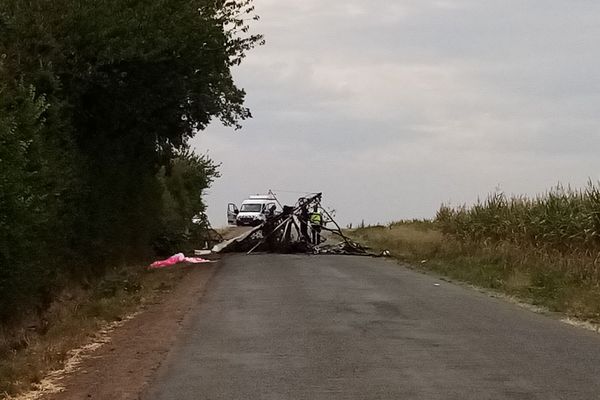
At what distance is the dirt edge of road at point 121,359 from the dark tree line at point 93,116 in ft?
8.32

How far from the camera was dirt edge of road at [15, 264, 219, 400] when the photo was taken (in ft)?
32.7

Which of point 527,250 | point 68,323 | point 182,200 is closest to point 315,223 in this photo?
point 182,200

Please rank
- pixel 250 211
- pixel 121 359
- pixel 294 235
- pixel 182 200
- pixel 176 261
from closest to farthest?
pixel 121 359
pixel 176 261
pixel 294 235
pixel 182 200
pixel 250 211

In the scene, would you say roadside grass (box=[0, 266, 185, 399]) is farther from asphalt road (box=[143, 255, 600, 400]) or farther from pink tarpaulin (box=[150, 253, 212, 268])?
pink tarpaulin (box=[150, 253, 212, 268])

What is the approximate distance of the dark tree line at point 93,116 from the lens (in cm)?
1693

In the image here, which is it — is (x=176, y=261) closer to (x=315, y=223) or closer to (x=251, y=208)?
(x=315, y=223)

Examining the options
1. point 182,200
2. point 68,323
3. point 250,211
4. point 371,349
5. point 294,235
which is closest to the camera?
point 371,349

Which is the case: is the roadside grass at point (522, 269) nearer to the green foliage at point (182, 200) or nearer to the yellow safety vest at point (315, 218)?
the yellow safety vest at point (315, 218)

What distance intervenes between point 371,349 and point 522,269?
41.9ft

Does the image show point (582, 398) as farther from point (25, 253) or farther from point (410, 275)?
point (410, 275)

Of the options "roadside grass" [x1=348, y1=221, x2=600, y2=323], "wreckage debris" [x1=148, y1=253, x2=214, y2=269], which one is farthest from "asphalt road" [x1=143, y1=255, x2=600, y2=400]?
"wreckage debris" [x1=148, y1=253, x2=214, y2=269]

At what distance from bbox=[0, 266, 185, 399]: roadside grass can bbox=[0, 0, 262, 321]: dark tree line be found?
0.74m

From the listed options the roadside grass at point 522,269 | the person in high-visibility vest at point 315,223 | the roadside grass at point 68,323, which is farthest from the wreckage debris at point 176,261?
the roadside grass at point 522,269

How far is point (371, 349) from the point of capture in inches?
485
